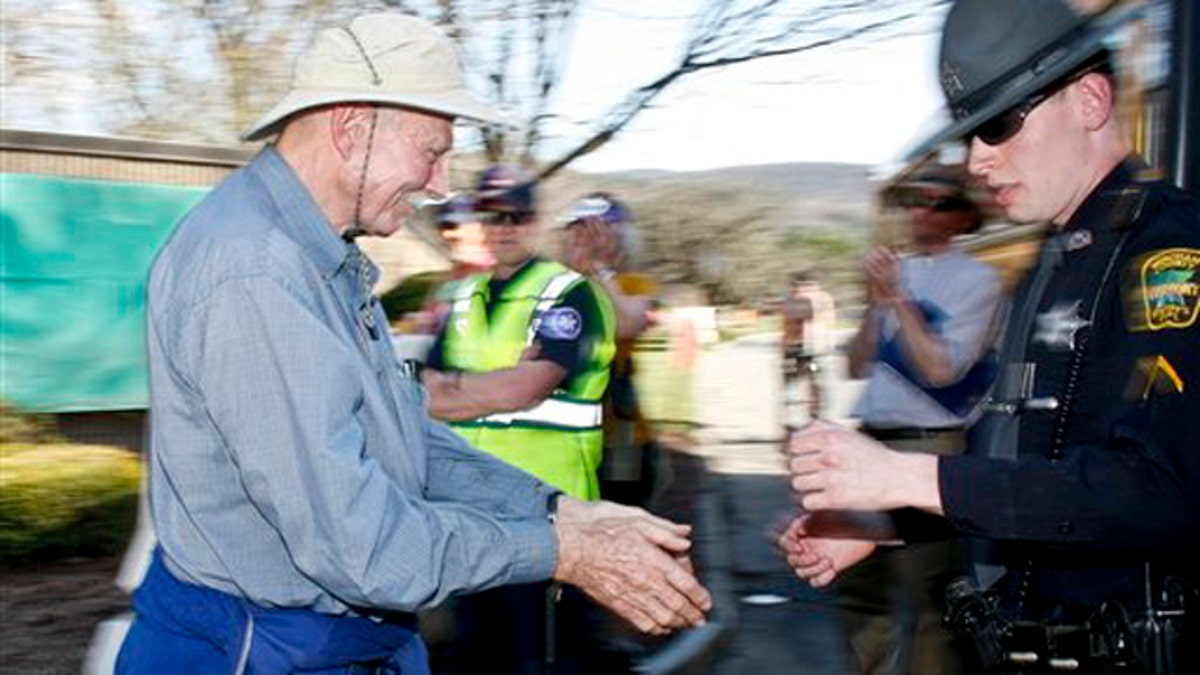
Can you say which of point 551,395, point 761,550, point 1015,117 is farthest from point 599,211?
point 1015,117

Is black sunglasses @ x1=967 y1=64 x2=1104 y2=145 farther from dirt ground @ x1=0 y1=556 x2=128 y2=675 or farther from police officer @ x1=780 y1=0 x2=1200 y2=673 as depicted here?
dirt ground @ x1=0 y1=556 x2=128 y2=675

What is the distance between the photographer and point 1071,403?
2.16 meters

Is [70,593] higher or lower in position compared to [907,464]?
lower

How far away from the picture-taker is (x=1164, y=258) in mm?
2086

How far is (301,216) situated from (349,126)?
0.20 m

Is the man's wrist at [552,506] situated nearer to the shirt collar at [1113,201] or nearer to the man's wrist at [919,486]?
the man's wrist at [919,486]

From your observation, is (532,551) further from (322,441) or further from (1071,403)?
(1071,403)

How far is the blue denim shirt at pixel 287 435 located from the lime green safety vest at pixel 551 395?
6.93 feet

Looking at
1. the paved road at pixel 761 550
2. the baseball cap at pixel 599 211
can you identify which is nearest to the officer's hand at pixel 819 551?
the paved road at pixel 761 550

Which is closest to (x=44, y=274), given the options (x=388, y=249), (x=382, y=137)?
(x=388, y=249)

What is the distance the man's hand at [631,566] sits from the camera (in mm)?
2459

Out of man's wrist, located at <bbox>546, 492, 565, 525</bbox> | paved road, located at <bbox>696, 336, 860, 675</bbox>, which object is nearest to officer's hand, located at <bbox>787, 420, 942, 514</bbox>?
man's wrist, located at <bbox>546, 492, 565, 525</bbox>

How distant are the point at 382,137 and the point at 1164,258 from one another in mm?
1241

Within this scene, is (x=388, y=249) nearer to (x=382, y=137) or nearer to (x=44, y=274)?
(x=44, y=274)
